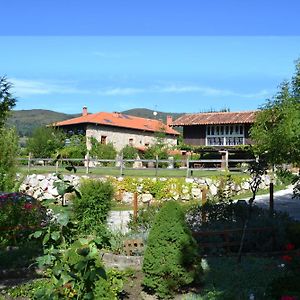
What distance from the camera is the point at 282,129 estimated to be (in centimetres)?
949

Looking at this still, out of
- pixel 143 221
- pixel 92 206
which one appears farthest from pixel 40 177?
pixel 143 221

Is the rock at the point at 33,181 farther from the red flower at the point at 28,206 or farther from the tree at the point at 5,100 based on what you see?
the tree at the point at 5,100

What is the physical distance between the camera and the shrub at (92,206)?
9148 millimetres

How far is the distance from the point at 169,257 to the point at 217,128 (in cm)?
3359

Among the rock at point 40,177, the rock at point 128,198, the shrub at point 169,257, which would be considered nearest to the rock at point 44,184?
the rock at point 40,177

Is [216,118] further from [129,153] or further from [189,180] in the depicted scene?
[189,180]

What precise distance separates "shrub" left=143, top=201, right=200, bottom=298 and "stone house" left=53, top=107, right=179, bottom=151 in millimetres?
35119

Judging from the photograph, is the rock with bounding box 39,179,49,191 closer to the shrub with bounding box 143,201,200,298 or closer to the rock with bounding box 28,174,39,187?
the rock with bounding box 28,174,39,187

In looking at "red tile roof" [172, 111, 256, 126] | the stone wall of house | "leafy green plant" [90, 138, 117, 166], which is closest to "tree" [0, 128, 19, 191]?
"leafy green plant" [90, 138, 117, 166]

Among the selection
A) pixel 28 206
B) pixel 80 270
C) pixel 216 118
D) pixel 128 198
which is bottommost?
pixel 128 198

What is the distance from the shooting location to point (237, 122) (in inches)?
1451

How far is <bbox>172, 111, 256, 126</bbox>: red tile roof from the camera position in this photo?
122ft

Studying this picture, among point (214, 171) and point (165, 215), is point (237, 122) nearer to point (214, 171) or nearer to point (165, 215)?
point (214, 171)

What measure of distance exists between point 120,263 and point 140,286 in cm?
86
